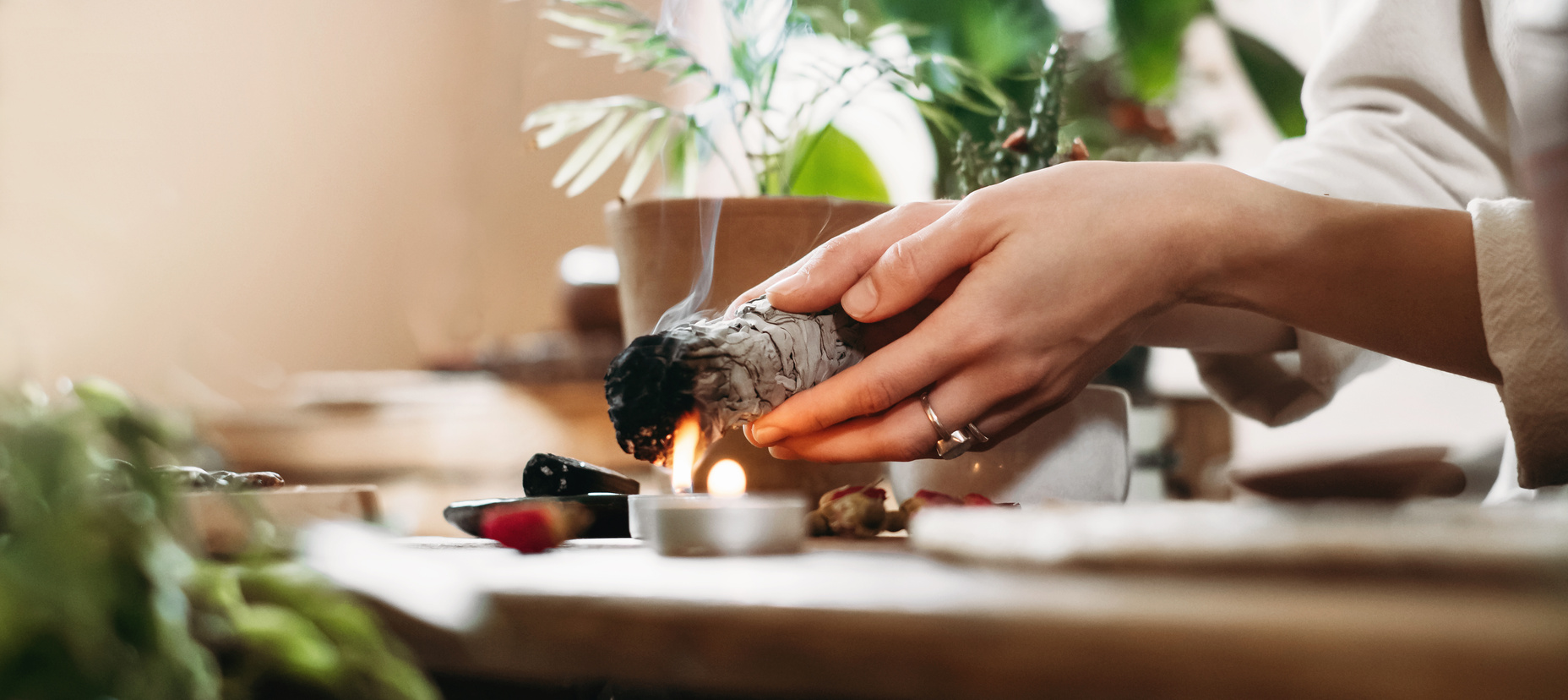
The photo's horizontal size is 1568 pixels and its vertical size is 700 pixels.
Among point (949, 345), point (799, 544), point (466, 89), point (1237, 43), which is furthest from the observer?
point (466, 89)

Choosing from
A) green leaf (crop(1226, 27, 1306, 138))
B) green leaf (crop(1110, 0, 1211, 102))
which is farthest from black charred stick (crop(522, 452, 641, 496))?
green leaf (crop(1226, 27, 1306, 138))

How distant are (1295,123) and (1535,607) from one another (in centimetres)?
98

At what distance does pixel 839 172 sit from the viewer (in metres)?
0.72

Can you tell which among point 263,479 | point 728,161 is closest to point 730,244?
point 728,161

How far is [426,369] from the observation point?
2.30 m

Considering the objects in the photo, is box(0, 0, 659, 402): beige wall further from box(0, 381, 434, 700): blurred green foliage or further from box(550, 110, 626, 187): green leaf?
box(0, 381, 434, 700): blurred green foliage

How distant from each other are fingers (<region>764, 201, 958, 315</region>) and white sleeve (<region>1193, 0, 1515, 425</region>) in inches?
12.2

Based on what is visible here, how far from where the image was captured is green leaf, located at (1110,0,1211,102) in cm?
88

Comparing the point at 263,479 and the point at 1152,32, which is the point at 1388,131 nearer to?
the point at 1152,32

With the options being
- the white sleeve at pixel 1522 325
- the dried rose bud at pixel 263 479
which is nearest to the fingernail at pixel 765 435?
the dried rose bud at pixel 263 479

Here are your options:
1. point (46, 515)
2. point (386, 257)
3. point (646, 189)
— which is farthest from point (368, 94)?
point (46, 515)

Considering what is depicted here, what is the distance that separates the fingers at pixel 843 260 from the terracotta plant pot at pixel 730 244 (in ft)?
0.22

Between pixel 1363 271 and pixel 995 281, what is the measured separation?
185 millimetres

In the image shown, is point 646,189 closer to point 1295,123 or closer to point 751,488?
point 751,488
